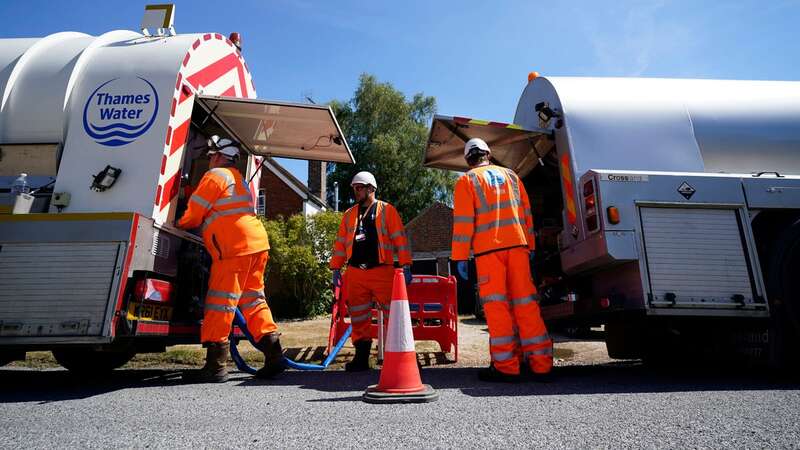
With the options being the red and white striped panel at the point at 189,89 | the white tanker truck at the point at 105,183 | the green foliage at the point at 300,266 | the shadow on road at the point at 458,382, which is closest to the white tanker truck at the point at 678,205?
the shadow on road at the point at 458,382

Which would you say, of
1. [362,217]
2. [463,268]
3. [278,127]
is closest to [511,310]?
[463,268]

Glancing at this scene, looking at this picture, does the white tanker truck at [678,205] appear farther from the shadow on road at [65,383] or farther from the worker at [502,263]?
the shadow on road at [65,383]

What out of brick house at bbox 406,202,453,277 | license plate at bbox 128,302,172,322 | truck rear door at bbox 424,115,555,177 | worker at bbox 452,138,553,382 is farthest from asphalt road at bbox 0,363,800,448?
brick house at bbox 406,202,453,277

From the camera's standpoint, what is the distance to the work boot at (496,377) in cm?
364

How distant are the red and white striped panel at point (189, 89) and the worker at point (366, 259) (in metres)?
1.70

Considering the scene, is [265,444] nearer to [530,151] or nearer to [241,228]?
[241,228]

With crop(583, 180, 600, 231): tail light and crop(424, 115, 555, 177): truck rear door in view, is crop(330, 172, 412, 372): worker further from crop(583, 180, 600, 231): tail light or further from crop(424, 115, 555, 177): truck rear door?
crop(583, 180, 600, 231): tail light

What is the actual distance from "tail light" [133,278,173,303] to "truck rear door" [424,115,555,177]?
286 cm

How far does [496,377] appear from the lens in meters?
3.71

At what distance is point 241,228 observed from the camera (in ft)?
13.2

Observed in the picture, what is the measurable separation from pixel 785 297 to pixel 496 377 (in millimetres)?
2216

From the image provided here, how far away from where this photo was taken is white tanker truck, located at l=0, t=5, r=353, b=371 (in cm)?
336

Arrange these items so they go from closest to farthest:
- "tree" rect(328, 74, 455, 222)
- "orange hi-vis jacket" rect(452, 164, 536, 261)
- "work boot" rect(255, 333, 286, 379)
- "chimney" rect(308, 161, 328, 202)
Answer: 1. "orange hi-vis jacket" rect(452, 164, 536, 261)
2. "work boot" rect(255, 333, 286, 379)
3. "chimney" rect(308, 161, 328, 202)
4. "tree" rect(328, 74, 455, 222)

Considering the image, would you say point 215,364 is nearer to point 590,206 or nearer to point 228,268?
point 228,268
